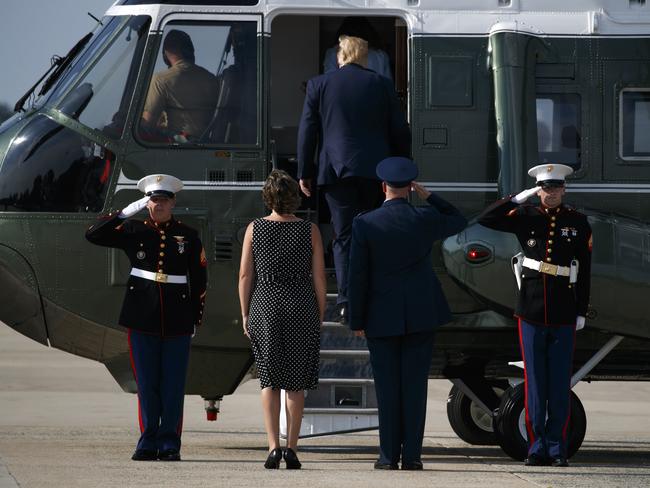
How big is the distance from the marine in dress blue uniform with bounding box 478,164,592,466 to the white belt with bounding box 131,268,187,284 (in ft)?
6.03

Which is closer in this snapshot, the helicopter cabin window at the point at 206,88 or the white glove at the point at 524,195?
the white glove at the point at 524,195

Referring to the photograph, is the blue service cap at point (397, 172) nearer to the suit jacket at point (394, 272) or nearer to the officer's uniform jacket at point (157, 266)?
the suit jacket at point (394, 272)

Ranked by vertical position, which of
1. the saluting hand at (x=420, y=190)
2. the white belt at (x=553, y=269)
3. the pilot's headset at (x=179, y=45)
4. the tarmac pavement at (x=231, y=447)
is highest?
the pilot's headset at (x=179, y=45)

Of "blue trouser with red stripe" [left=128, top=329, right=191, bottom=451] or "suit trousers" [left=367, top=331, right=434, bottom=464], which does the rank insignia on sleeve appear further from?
"suit trousers" [left=367, top=331, right=434, bottom=464]

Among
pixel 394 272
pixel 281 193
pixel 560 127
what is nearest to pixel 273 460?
pixel 394 272

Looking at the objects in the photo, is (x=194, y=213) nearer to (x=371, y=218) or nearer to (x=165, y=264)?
(x=165, y=264)

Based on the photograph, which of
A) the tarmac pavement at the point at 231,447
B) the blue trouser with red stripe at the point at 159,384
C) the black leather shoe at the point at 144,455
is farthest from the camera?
the blue trouser with red stripe at the point at 159,384

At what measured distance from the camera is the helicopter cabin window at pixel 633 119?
989 centimetres

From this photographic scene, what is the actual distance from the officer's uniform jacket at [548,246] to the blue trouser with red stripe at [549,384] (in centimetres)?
10

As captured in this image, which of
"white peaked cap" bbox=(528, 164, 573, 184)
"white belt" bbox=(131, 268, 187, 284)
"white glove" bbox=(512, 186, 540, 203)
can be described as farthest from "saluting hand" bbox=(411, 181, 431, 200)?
"white belt" bbox=(131, 268, 187, 284)

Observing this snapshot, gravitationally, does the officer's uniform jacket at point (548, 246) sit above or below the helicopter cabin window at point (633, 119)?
below

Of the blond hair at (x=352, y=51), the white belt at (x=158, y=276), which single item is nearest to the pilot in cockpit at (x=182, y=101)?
the blond hair at (x=352, y=51)

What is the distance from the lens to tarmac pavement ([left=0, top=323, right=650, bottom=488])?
782 cm

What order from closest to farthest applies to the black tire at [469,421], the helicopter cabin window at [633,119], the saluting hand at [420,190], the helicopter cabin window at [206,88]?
the saluting hand at [420,190] → the helicopter cabin window at [206,88] → the helicopter cabin window at [633,119] → the black tire at [469,421]
